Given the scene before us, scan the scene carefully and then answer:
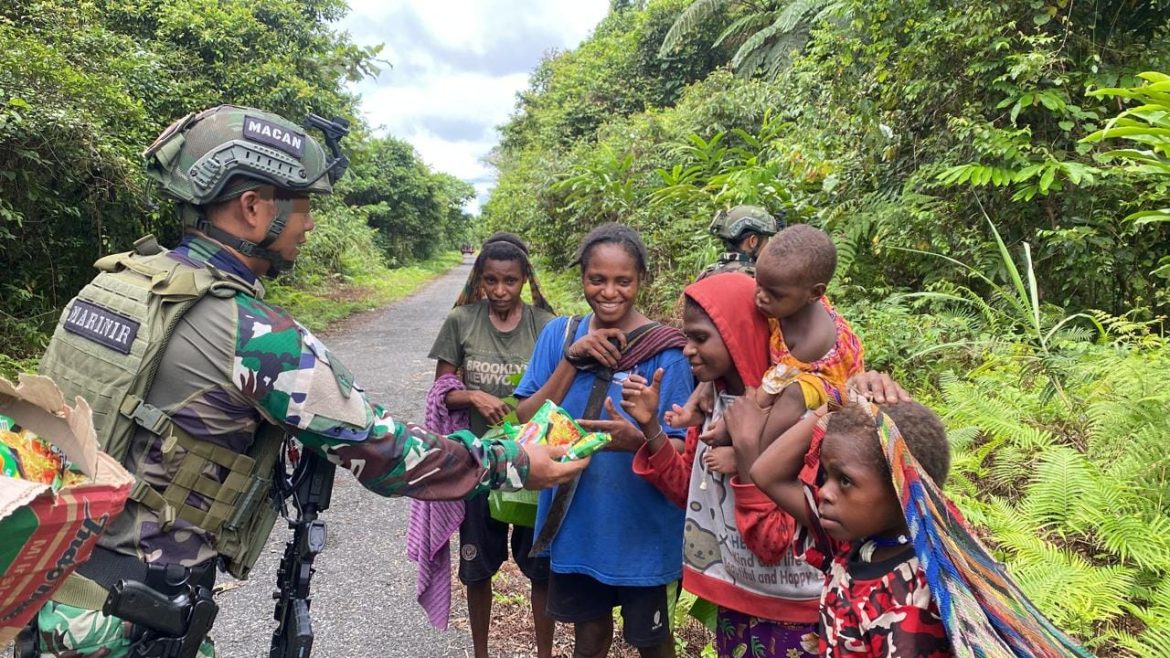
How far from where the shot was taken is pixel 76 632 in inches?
62.4

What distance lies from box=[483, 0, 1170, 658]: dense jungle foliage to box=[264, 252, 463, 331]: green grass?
7409 millimetres

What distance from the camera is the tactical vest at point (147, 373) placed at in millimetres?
1602

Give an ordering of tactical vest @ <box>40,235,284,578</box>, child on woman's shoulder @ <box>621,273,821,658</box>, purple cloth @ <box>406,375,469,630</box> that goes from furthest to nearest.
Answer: purple cloth @ <box>406,375,469,630</box>
child on woman's shoulder @ <box>621,273,821,658</box>
tactical vest @ <box>40,235,284,578</box>

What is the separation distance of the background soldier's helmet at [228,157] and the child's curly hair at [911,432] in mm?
1497

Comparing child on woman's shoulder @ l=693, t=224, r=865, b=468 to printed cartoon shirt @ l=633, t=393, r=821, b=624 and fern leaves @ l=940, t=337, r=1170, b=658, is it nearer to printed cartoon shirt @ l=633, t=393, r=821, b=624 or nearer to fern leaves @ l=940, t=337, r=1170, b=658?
printed cartoon shirt @ l=633, t=393, r=821, b=624

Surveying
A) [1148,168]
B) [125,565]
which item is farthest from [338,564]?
[1148,168]

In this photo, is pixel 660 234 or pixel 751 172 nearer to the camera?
pixel 751 172

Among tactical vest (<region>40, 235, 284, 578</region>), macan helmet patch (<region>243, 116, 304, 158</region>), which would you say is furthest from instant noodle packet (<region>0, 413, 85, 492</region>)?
macan helmet patch (<region>243, 116, 304, 158</region>)

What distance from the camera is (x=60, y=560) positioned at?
1200 millimetres

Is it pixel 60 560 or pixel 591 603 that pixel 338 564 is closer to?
pixel 591 603

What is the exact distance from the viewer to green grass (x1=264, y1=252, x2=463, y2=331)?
1421 centimetres

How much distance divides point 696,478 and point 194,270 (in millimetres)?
1516

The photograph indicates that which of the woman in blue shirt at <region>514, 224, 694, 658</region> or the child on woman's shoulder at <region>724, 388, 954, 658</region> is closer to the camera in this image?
the child on woman's shoulder at <region>724, 388, 954, 658</region>

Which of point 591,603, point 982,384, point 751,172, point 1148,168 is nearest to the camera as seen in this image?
point 591,603
